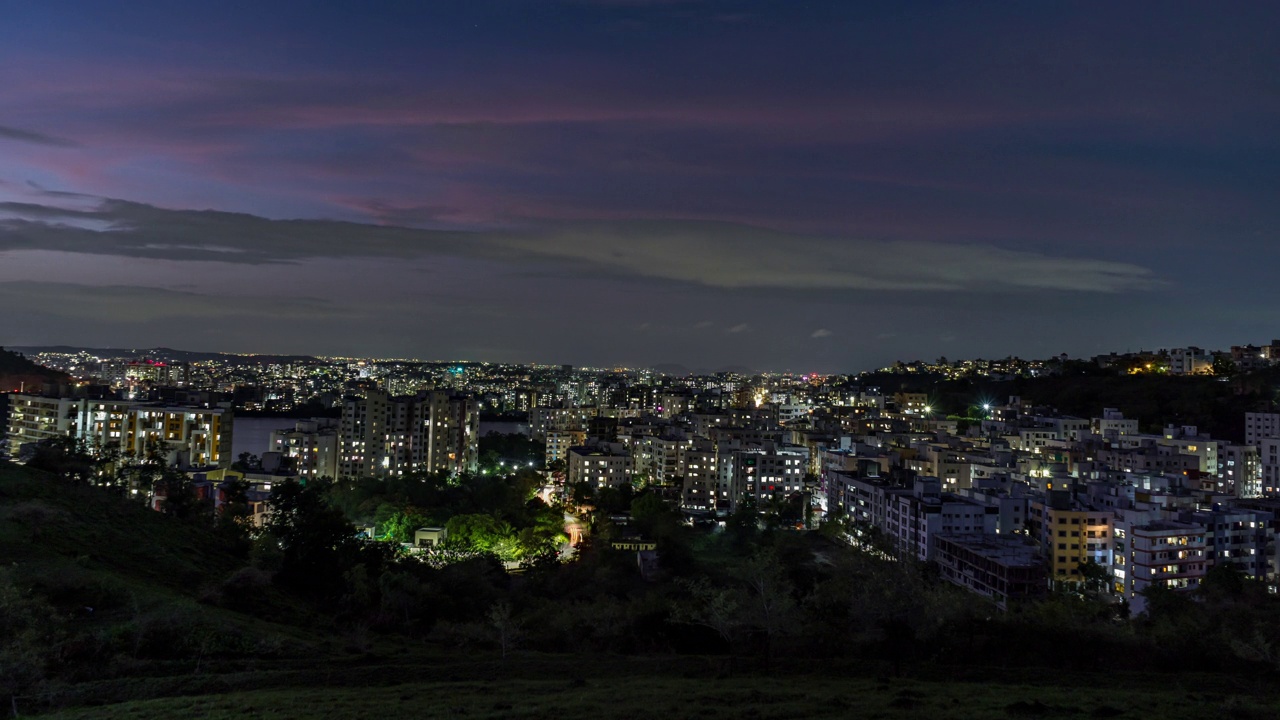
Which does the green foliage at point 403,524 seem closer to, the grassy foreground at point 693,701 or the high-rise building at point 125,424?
the grassy foreground at point 693,701

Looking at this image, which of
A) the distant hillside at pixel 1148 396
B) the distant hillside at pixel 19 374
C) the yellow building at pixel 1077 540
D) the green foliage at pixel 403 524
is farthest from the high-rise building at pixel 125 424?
the distant hillside at pixel 1148 396

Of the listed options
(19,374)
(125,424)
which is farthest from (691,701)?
(19,374)

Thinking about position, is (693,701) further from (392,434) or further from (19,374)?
(19,374)

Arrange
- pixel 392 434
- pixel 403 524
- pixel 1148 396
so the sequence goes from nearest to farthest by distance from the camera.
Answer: pixel 403 524, pixel 392 434, pixel 1148 396

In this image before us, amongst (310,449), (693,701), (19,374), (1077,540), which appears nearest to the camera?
(693,701)

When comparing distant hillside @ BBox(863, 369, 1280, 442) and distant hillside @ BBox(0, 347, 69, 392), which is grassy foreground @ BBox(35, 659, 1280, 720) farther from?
distant hillside @ BBox(0, 347, 69, 392)

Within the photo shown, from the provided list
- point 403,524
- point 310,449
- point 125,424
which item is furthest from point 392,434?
point 403,524

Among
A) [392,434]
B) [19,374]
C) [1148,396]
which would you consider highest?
[1148,396]

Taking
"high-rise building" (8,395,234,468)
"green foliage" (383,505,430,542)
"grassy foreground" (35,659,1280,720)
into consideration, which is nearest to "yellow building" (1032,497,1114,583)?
"grassy foreground" (35,659,1280,720)

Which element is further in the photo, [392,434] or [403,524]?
[392,434]

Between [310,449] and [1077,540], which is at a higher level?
[310,449]

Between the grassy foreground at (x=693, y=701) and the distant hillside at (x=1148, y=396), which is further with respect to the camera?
the distant hillside at (x=1148, y=396)

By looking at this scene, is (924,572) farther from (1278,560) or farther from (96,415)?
(96,415)
